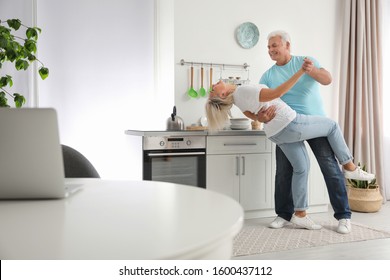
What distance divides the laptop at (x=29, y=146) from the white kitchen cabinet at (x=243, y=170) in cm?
292

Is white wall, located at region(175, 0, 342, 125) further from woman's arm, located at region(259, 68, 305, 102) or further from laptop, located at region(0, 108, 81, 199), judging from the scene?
laptop, located at region(0, 108, 81, 199)

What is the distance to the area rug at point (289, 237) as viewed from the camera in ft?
10.6

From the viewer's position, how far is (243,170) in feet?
13.7

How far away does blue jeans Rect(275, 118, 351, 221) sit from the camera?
3703 mm

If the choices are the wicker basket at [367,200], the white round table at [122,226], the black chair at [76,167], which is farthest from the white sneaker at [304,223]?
the white round table at [122,226]

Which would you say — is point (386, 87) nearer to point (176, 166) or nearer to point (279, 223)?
point (279, 223)

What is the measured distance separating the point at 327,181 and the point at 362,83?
6.19 ft

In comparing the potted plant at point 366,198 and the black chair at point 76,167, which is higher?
the black chair at point 76,167

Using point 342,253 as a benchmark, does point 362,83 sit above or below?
above

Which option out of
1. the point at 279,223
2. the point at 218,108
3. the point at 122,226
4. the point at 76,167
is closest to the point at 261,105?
the point at 218,108

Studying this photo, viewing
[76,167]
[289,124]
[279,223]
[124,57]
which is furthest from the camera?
[124,57]

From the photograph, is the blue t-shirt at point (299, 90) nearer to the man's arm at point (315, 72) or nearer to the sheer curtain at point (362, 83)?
the man's arm at point (315, 72)
